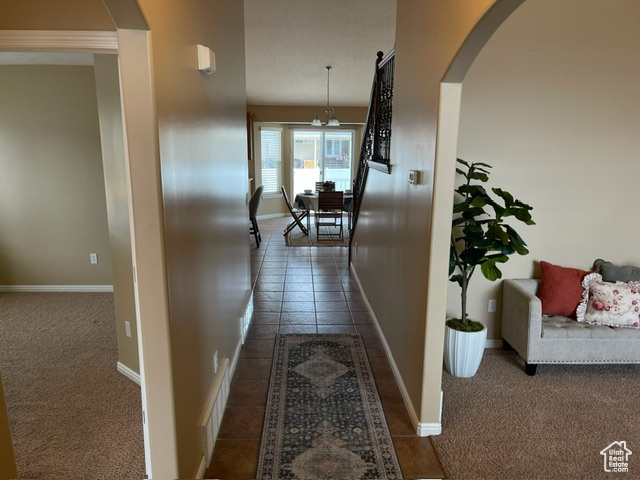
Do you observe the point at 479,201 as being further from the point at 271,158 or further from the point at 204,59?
the point at 271,158

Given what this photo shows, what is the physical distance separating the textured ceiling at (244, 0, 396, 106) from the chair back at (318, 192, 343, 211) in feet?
6.47

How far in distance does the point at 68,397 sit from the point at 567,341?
3456mm

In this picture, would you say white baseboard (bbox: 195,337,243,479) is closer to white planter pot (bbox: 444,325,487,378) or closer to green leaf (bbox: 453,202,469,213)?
white planter pot (bbox: 444,325,487,378)

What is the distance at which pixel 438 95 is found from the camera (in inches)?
82.4

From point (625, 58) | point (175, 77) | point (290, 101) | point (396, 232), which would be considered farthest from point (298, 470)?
point (290, 101)

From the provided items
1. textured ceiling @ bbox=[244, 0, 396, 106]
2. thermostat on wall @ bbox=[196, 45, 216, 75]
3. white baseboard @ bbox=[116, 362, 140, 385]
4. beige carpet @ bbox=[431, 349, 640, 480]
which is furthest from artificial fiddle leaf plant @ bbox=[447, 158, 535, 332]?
textured ceiling @ bbox=[244, 0, 396, 106]

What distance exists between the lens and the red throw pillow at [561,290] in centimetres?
324

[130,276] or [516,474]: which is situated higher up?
[130,276]

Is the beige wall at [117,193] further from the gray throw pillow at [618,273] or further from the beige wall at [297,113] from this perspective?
the beige wall at [297,113]

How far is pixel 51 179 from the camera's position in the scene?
4684 millimetres

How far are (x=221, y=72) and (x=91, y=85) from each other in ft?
9.21

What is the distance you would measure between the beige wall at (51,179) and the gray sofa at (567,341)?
14.3 ft

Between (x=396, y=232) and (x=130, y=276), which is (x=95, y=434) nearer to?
(x=130, y=276)

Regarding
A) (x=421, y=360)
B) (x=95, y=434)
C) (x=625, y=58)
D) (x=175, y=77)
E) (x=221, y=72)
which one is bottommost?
(x=95, y=434)
